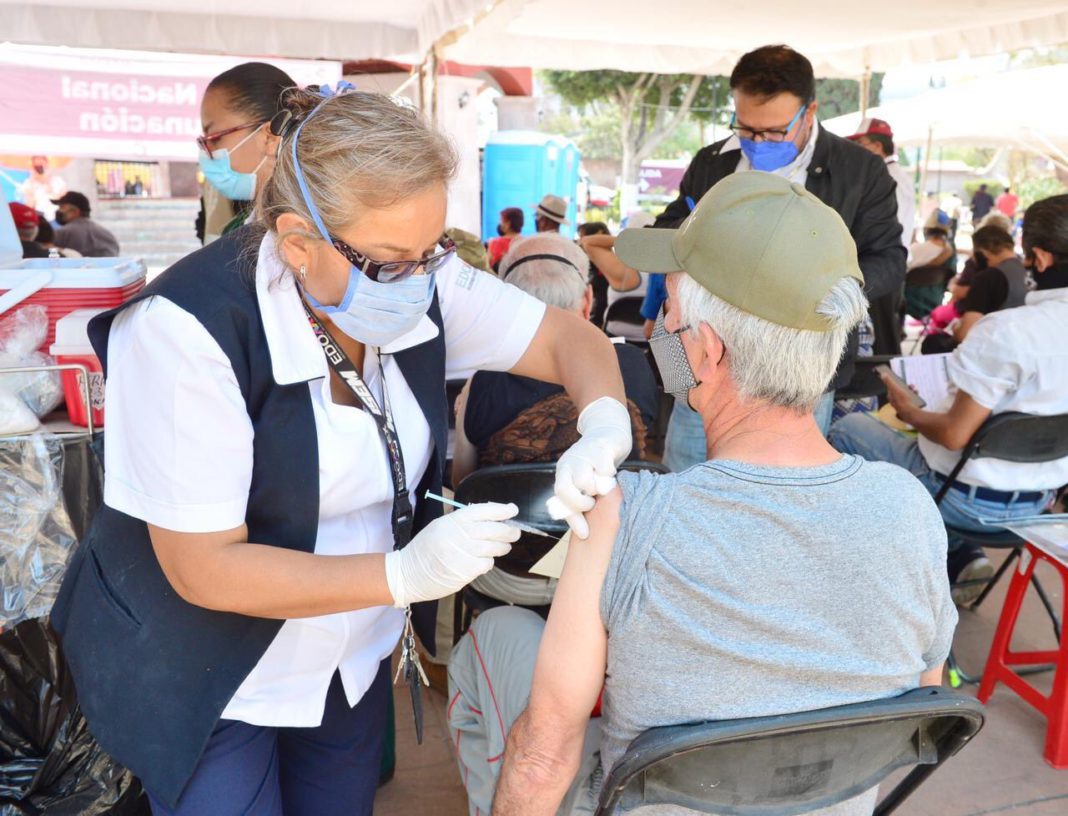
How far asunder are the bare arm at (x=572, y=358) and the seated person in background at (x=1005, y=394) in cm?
157

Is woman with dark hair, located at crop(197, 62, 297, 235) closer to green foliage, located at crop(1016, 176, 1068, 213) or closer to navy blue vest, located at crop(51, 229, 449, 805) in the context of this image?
navy blue vest, located at crop(51, 229, 449, 805)

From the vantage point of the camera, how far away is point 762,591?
1.10 metres

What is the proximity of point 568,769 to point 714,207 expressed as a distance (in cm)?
84

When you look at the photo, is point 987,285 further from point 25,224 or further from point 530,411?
point 25,224

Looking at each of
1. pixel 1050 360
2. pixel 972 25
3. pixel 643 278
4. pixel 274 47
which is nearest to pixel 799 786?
pixel 1050 360

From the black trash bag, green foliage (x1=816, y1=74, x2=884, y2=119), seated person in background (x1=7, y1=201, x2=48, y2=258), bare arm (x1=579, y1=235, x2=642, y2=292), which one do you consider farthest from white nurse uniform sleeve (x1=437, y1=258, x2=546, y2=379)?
green foliage (x1=816, y1=74, x2=884, y2=119)

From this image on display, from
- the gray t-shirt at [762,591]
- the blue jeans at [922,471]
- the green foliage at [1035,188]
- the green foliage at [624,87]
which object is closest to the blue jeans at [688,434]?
→ the blue jeans at [922,471]

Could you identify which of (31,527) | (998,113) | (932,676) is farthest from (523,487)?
(998,113)

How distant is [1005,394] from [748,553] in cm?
201

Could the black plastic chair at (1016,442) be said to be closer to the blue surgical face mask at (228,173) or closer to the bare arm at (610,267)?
the blue surgical face mask at (228,173)

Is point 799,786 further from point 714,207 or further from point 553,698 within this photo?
point 714,207

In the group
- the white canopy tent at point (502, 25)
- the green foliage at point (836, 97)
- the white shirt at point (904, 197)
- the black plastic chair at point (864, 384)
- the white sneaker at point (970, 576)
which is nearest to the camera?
the white sneaker at point (970, 576)

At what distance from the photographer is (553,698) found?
1202mm

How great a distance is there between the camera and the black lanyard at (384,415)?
A: 130 centimetres
